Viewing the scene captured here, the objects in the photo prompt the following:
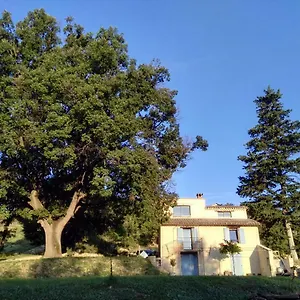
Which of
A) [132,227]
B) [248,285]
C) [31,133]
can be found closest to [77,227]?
[132,227]

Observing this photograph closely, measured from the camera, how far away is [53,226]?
74.6ft

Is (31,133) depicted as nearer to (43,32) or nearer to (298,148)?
(43,32)

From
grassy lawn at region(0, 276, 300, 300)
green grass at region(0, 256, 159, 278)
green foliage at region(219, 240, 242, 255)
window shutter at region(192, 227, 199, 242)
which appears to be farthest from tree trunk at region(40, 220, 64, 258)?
green foliage at region(219, 240, 242, 255)

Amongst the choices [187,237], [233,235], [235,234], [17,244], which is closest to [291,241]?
[235,234]

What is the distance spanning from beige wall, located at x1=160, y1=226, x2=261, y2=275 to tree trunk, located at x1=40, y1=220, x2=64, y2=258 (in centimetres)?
1321

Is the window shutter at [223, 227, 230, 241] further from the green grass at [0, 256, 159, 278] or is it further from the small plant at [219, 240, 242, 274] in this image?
the green grass at [0, 256, 159, 278]

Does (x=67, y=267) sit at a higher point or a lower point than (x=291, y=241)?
lower

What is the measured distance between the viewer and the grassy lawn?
10.9 metres

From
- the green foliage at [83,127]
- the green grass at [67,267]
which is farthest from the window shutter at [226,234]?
the green grass at [67,267]

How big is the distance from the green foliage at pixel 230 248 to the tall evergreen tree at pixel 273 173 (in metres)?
7.08

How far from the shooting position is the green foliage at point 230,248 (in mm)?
31203

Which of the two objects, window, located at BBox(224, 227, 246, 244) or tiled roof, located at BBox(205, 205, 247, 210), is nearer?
window, located at BBox(224, 227, 246, 244)

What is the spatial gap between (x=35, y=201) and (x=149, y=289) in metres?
Result: 13.7

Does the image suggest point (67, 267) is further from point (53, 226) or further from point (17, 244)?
point (17, 244)
